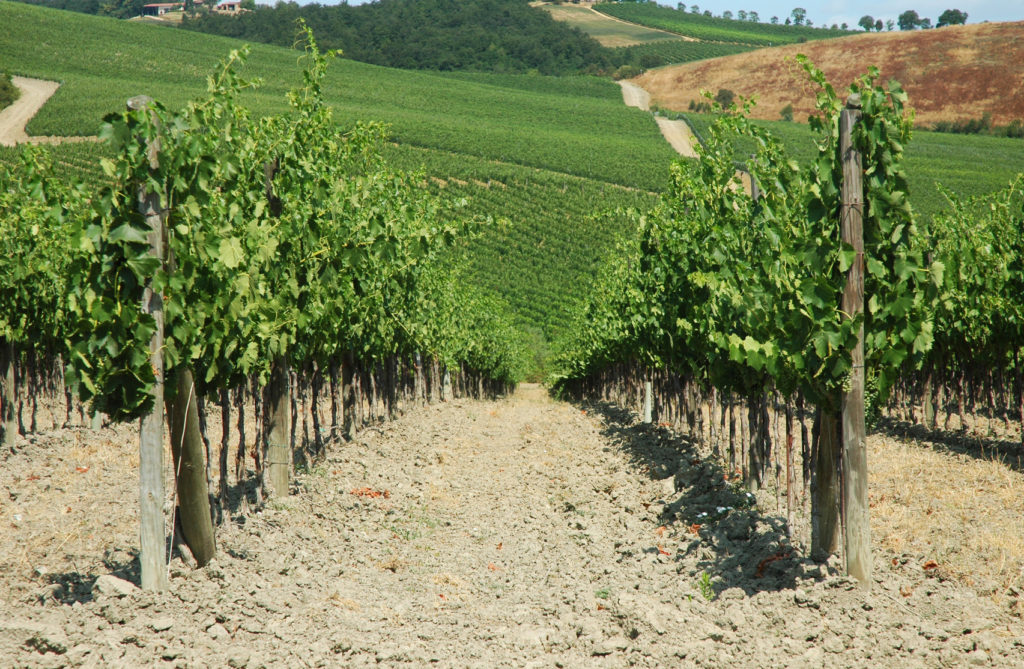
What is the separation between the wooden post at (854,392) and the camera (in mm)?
5383

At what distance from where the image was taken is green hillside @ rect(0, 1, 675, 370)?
55.3 meters

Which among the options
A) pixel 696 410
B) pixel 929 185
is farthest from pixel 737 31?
pixel 696 410

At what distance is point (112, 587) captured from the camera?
5.21m

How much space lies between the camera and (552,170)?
73812 mm

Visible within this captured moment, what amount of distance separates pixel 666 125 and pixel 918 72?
33989 mm

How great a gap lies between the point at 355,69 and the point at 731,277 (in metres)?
126

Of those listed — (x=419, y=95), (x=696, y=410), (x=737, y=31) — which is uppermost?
(x=737, y=31)

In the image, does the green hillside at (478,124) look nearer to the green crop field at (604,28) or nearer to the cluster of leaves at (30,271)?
the cluster of leaves at (30,271)

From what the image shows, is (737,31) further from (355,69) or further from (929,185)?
(929,185)

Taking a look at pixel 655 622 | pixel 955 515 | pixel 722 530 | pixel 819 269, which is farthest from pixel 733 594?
pixel 955 515

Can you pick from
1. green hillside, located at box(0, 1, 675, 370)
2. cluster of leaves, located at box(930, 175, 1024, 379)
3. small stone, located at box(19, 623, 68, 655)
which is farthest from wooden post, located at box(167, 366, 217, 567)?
green hillside, located at box(0, 1, 675, 370)

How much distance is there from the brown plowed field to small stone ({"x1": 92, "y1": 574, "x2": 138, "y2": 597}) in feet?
313

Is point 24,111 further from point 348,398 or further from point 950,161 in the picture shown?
point 950,161

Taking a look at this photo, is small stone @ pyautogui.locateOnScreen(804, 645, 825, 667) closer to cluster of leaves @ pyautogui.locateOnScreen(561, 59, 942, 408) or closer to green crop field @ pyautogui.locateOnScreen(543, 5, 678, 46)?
cluster of leaves @ pyautogui.locateOnScreen(561, 59, 942, 408)
